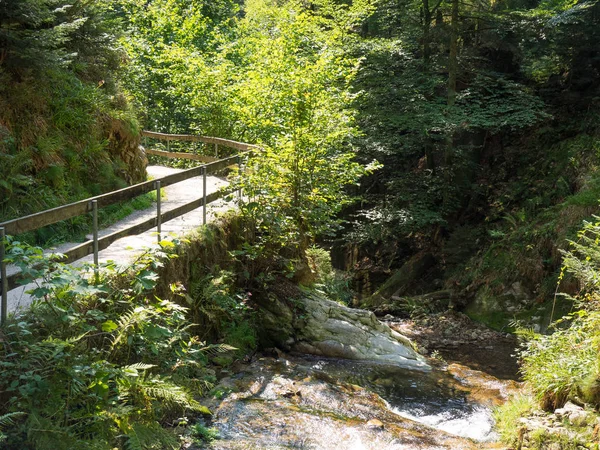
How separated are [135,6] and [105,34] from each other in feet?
45.8

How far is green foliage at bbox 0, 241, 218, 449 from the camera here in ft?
17.5

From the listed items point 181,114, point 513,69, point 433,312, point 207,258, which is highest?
point 513,69

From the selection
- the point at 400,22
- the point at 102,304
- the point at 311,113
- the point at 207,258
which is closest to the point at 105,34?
the point at 311,113

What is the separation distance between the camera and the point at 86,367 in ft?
18.9

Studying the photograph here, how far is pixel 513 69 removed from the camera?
66.2ft

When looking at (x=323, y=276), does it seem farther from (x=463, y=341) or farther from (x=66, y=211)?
(x=66, y=211)

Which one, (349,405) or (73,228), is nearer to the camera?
(349,405)

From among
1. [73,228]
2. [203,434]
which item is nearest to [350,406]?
[203,434]

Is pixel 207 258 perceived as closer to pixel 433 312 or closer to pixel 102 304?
pixel 102 304

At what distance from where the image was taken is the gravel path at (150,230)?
6.95m

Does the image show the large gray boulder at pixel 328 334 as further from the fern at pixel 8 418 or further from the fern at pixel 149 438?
the fern at pixel 8 418

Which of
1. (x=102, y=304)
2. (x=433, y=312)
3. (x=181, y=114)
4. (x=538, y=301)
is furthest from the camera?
(x=181, y=114)

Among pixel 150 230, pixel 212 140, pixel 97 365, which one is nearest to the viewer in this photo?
pixel 97 365

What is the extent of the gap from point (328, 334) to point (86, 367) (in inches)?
231
